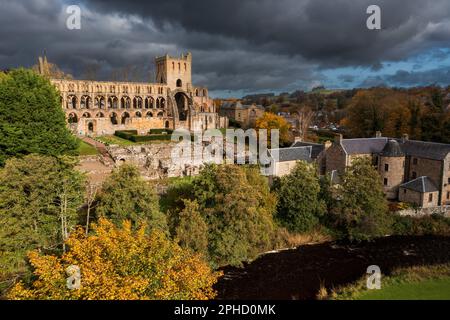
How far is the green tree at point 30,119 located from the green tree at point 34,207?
22.8 feet

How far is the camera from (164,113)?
→ 2943 inches

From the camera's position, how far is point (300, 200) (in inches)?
1244

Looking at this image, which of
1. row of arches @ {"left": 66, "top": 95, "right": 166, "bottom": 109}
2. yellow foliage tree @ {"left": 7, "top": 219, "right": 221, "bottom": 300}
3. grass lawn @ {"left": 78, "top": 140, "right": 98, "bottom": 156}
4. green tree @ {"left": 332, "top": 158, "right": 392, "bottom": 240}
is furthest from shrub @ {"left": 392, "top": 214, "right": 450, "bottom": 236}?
row of arches @ {"left": 66, "top": 95, "right": 166, "bottom": 109}

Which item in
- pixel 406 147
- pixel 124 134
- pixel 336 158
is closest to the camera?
pixel 336 158

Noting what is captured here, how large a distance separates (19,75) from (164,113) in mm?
44527

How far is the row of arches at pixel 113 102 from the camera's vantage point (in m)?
67.3

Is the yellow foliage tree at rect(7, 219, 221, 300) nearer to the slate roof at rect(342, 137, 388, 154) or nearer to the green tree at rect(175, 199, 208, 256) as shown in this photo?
the green tree at rect(175, 199, 208, 256)

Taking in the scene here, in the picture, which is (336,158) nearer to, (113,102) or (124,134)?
(124,134)

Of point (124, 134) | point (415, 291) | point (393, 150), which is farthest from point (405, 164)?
point (124, 134)

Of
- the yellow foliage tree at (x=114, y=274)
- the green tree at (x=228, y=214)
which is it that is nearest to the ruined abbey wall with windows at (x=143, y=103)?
the green tree at (x=228, y=214)

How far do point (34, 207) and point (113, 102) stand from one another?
58861 mm

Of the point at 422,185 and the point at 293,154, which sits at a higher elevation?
the point at 293,154
